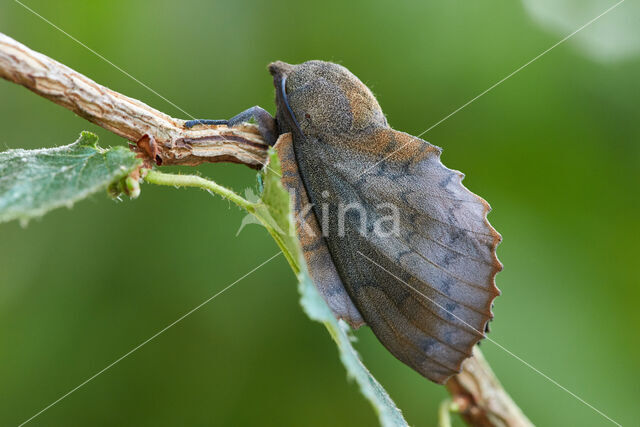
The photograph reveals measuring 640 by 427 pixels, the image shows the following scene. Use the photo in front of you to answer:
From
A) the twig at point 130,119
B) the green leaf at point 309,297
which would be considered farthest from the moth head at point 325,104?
the green leaf at point 309,297

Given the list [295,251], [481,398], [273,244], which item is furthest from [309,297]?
[273,244]

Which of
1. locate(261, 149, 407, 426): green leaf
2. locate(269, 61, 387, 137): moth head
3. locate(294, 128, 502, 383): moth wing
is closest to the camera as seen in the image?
locate(261, 149, 407, 426): green leaf

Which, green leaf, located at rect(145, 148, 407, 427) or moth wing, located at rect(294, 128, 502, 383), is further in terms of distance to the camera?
moth wing, located at rect(294, 128, 502, 383)

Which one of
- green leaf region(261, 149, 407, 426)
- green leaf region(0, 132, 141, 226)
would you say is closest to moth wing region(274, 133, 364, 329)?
green leaf region(261, 149, 407, 426)

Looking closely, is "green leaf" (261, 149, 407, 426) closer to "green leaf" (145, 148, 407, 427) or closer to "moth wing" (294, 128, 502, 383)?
"green leaf" (145, 148, 407, 427)

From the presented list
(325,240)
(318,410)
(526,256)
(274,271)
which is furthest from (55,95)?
(526,256)

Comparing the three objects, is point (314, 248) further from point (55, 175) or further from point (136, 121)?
point (55, 175)

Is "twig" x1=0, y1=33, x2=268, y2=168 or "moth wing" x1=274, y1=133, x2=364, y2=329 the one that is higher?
"twig" x1=0, y1=33, x2=268, y2=168

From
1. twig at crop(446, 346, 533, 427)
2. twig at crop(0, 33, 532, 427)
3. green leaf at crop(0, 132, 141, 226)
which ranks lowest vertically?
twig at crop(446, 346, 533, 427)
